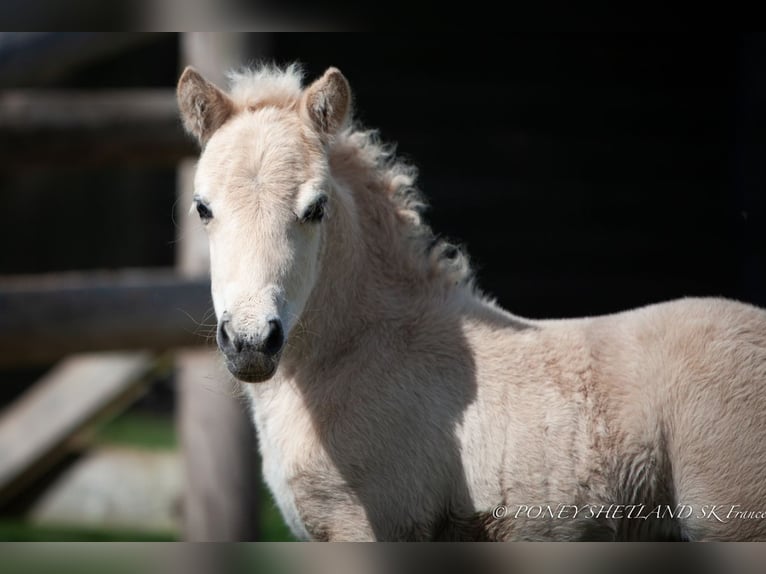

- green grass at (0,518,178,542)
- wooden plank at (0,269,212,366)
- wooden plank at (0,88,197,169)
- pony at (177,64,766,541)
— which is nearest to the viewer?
pony at (177,64,766,541)

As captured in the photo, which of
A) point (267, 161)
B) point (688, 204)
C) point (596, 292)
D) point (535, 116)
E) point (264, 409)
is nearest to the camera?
point (267, 161)

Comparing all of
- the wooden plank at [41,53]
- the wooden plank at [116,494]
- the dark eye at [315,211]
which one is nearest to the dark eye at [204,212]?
the dark eye at [315,211]

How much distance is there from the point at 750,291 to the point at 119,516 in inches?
157

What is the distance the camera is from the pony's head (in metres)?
1.97

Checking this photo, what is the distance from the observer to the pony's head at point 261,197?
1975 mm

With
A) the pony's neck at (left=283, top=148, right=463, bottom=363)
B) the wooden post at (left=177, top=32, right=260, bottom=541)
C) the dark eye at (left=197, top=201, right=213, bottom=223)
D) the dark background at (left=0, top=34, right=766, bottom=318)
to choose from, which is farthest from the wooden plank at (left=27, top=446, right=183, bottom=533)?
the dark eye at (left=197, top=201, right=213, bottom=223)

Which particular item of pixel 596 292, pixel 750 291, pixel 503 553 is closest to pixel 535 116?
pixel 596 292

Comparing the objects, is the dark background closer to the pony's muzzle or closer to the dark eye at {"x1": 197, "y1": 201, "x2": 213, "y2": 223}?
the dark eye at {"x1": 197, "y1": 201, "x2": 213, "y2": 223}

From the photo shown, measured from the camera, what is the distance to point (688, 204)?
442 centimetres

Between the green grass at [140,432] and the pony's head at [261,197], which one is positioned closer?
the pony's head at [261,197]

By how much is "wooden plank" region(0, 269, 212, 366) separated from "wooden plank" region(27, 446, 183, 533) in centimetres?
143

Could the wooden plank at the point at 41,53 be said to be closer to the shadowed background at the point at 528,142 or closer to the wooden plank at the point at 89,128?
the shadowed background at the point at 528,142

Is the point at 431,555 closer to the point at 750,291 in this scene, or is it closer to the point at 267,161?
the point at 267,161

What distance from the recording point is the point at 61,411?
17.8 feet
